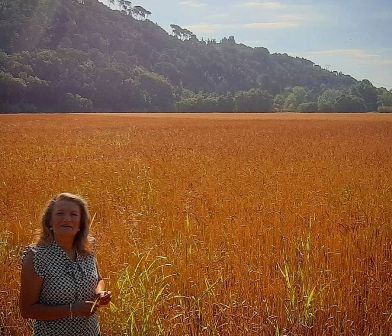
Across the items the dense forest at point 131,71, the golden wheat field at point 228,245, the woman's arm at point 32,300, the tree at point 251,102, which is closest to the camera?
the woman's arm at point 32,300

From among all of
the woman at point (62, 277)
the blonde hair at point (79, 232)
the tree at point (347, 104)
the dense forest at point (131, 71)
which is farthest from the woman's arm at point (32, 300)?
the tree at point (347, 104)

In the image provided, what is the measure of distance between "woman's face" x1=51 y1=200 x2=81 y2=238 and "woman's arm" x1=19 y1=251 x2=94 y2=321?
201 millimetres

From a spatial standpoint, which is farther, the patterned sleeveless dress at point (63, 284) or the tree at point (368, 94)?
the tree at point (368, 94)

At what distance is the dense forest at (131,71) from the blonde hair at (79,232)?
68.2 meters

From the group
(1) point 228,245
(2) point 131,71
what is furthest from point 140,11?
(1) point 228,245

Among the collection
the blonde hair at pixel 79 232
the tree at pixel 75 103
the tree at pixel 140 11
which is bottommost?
the blonde hair at pixel 79 232

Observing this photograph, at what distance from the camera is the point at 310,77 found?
16138cm

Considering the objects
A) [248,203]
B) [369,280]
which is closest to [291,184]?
[248,203]

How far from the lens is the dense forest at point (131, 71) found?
76.3 meters

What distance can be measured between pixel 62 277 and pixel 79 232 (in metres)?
0.27

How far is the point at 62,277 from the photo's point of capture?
2744 millimetres

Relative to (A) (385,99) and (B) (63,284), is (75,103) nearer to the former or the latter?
(A) (385,99)

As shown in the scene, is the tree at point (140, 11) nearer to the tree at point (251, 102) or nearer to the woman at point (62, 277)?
the tree at point (251, 102)

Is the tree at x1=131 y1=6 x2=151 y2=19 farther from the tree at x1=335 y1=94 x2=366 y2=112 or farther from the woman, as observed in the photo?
the woman
